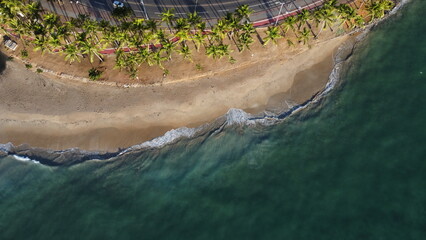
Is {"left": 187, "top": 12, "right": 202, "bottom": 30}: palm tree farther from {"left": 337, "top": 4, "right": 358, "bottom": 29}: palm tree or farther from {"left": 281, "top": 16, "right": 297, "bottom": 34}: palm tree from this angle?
{"left": 337, "top": 4, "right": 358, "bottom": 29}: palm tree

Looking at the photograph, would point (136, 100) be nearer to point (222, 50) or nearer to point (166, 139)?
point (166, 139)

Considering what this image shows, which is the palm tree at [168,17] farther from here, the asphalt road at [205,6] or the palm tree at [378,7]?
the palm tree at [378,7]

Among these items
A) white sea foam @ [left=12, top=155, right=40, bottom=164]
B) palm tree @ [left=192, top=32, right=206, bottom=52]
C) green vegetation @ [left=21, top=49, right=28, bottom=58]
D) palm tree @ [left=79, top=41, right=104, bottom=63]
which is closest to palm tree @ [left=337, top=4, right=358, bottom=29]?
palm tree @ [left=192, top=32, right=206, bottom=52]

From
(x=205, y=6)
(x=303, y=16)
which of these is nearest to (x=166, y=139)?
(x=205, y=6)

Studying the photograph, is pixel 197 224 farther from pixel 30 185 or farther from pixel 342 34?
pixel 342 34

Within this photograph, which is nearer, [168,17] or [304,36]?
[168,17]

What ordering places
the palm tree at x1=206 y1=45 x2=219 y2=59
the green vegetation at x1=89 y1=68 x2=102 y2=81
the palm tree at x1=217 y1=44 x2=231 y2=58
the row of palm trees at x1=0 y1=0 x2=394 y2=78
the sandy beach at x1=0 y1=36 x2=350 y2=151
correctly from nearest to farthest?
1. the row of palm trees at x1=0 y1=0 x2=394 y2=78
2. the palm tree at x1=206 y1=45 x2=219 y2=59
3. the palm tree at x1=217 y1=44 x2=231 y2=58
4. the sandy beach at x1=0 y1=36 x2=350 y2=151
5. the green vegetation at x1=89 y1=68 x2=102 y2=81
